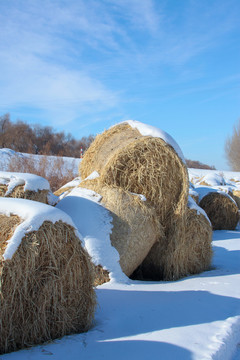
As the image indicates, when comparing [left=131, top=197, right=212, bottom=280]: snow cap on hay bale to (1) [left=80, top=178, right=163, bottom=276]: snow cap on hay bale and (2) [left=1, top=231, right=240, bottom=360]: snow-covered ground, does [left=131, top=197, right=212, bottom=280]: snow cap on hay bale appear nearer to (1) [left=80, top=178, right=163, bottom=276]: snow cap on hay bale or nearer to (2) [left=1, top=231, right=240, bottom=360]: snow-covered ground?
(1) [left=80, top=178, right=163, bottom=276]: snow cap on hay bale

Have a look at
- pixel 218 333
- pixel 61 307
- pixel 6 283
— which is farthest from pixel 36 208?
pixel 218 333

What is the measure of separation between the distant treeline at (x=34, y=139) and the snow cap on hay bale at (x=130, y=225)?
73.3 ft

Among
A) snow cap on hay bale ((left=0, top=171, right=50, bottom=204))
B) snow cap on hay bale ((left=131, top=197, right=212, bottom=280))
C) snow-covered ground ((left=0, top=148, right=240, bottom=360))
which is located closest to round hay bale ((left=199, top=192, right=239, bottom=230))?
snow cap on hay bale ((left=131, top=197, right=212, bottom=280))

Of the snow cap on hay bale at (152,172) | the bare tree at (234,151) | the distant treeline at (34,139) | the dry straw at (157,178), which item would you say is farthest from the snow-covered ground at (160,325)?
the bare tree at (234,151)

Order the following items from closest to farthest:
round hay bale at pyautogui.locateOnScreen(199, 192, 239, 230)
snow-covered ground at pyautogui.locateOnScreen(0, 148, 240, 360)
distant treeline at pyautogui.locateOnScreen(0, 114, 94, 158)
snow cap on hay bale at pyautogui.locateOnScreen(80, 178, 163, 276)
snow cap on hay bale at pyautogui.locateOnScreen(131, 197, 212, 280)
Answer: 1. snow-covered ground at pyautogui.locateOnScreen(0, 148, 240, 360)
2. snow cap on hay bale at pyautogui.locateOnScreen(80, 178, 163, 276)
3. snow cap on hay bale at pyautogui.locateOnScreen(131, 197, 212, 280)
4. round hay bale at pyautogui.locateOnScreen(199, 192, 239, 230)
5. distant treeline at pyautogui.locateOnScreen(0, 114, 94, 158)

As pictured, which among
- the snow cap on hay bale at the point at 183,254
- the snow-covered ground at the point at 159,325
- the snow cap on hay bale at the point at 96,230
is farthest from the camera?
the snow cap on hay bale at the point at 183,254

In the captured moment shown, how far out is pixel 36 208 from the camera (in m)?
2.79

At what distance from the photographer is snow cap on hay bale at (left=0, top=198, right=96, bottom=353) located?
2.47 metres

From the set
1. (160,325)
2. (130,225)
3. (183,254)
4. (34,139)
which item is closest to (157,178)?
(130,225)

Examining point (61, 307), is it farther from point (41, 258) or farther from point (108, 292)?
point (108, 292)

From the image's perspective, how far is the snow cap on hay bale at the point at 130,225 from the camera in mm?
4523

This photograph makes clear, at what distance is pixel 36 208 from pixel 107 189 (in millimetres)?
2193

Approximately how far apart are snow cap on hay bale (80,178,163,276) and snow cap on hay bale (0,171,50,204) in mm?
874

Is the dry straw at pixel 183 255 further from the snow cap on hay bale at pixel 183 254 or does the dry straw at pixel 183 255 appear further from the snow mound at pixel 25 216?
the snow mound at pixel 25 216
